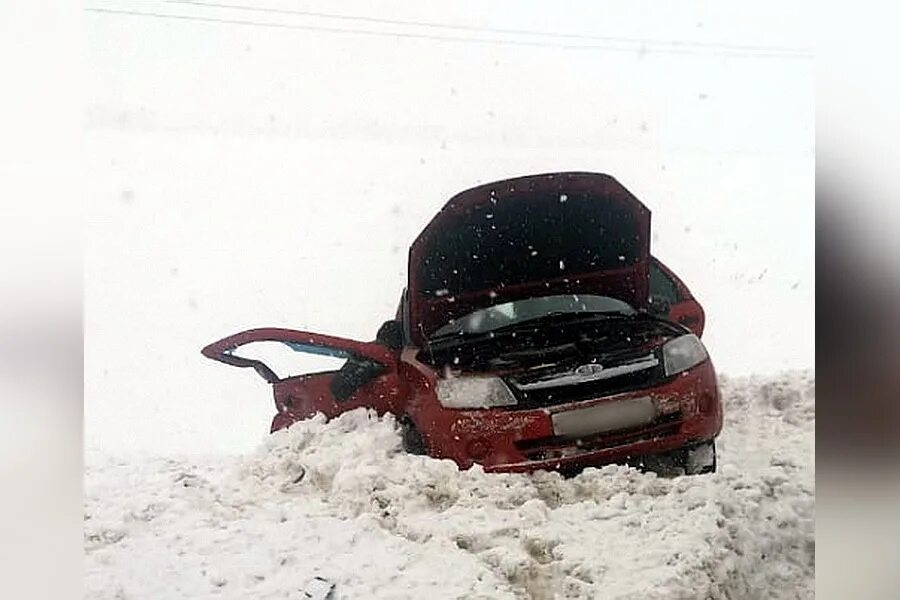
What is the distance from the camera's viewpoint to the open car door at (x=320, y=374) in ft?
4.50

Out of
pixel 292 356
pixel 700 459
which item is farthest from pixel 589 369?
pixel 292 356

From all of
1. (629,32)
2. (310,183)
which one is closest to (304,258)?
(310,183)

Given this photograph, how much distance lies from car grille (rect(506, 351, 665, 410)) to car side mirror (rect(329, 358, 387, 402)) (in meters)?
0.21

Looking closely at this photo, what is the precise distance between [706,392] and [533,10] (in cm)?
66

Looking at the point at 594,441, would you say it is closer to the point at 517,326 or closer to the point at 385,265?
the point at 517,326

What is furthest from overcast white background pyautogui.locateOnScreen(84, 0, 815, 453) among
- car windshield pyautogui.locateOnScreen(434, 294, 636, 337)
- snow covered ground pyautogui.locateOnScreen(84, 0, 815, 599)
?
car windshield pyautogui.locateOnScreen(434, 294, 636, 337)

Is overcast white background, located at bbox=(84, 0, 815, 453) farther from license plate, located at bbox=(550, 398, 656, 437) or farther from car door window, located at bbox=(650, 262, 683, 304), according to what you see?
license plate, located at bbox=(550, 398, 656, 437)

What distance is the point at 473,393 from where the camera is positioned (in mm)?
1441

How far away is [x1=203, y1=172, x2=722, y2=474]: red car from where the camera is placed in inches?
56.0

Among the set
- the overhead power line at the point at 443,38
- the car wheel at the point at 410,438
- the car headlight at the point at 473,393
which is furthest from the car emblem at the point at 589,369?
the overhead power line at the point at 443,38

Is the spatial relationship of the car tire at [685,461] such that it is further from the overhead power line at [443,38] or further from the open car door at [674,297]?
the overhead power line at [443,38]

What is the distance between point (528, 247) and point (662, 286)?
Result: 23 cm

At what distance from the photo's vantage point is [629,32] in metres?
1.50

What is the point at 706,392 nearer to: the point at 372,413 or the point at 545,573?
the point at 545,573
